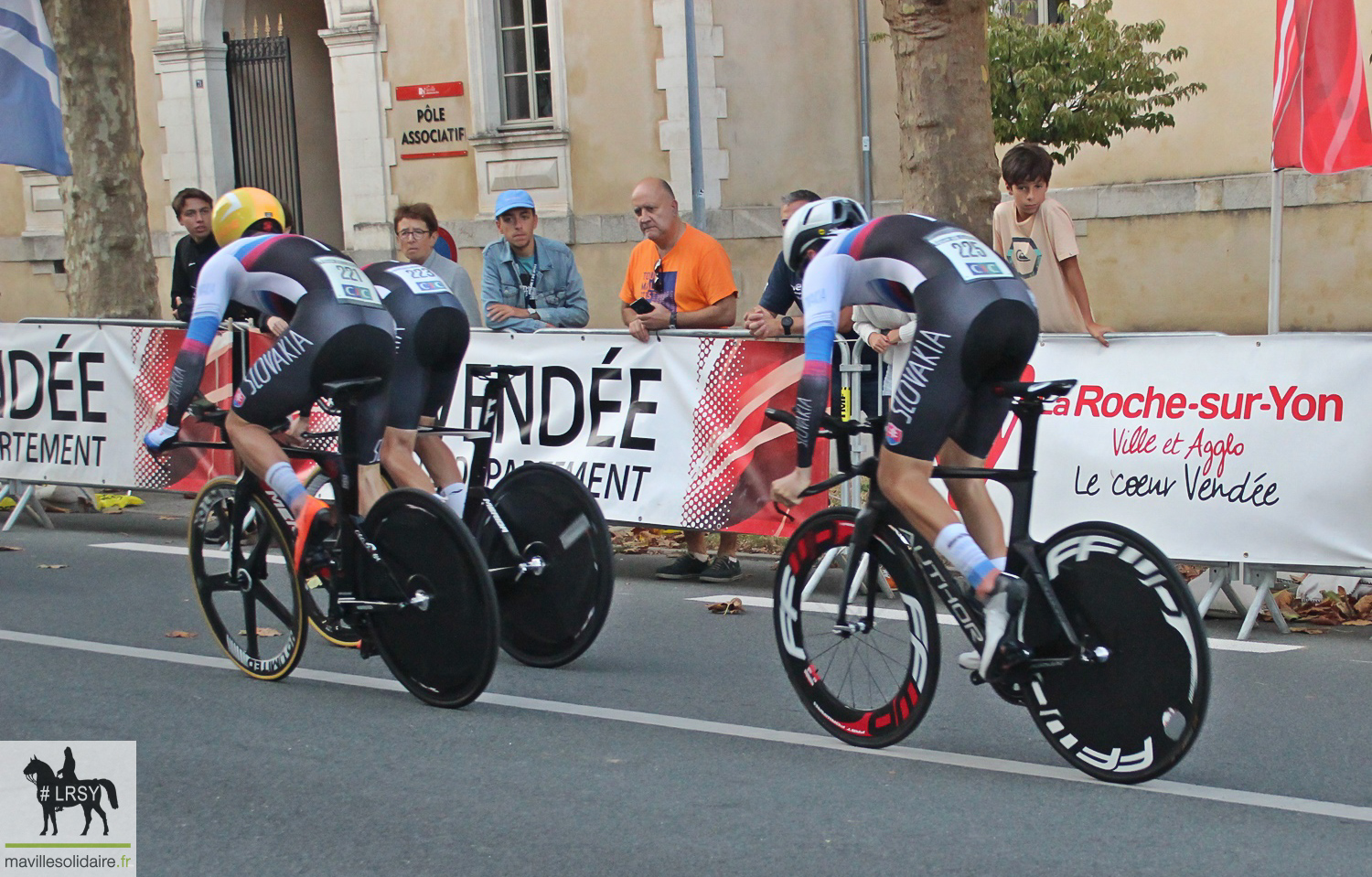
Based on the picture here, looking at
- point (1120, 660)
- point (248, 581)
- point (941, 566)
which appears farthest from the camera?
point (248, 581)

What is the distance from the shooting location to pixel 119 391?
10.3 m

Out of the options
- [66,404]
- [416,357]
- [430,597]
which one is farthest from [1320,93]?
[66,404]

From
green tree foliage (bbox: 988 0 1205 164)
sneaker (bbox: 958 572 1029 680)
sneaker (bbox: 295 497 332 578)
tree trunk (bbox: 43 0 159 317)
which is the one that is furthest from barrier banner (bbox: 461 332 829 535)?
green tree foliage (bbox: 988 0 1205 164)

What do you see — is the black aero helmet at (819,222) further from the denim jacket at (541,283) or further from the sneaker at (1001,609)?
the denim jacket at (541,283)

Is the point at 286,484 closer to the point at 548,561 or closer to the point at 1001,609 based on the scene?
the point at 548,561

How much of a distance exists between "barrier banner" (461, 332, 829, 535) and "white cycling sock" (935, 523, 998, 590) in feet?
10.2

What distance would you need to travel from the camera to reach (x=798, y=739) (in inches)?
212

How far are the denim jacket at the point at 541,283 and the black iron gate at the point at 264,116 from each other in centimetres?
1525

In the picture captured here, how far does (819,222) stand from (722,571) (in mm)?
3474

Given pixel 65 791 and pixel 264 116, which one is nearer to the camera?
pixel 65 791

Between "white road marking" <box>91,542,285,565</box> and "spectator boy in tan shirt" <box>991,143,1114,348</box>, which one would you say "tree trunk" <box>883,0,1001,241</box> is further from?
"white road marking" <box>91,542,285,565</box>

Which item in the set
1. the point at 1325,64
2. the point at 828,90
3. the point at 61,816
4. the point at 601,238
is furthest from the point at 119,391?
the point at 828,90

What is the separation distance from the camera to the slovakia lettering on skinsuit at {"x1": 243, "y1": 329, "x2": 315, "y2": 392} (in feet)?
19.1

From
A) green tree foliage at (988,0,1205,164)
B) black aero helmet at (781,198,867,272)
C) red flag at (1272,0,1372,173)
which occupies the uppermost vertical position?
green tree foliage at (988,0,1205,164)
